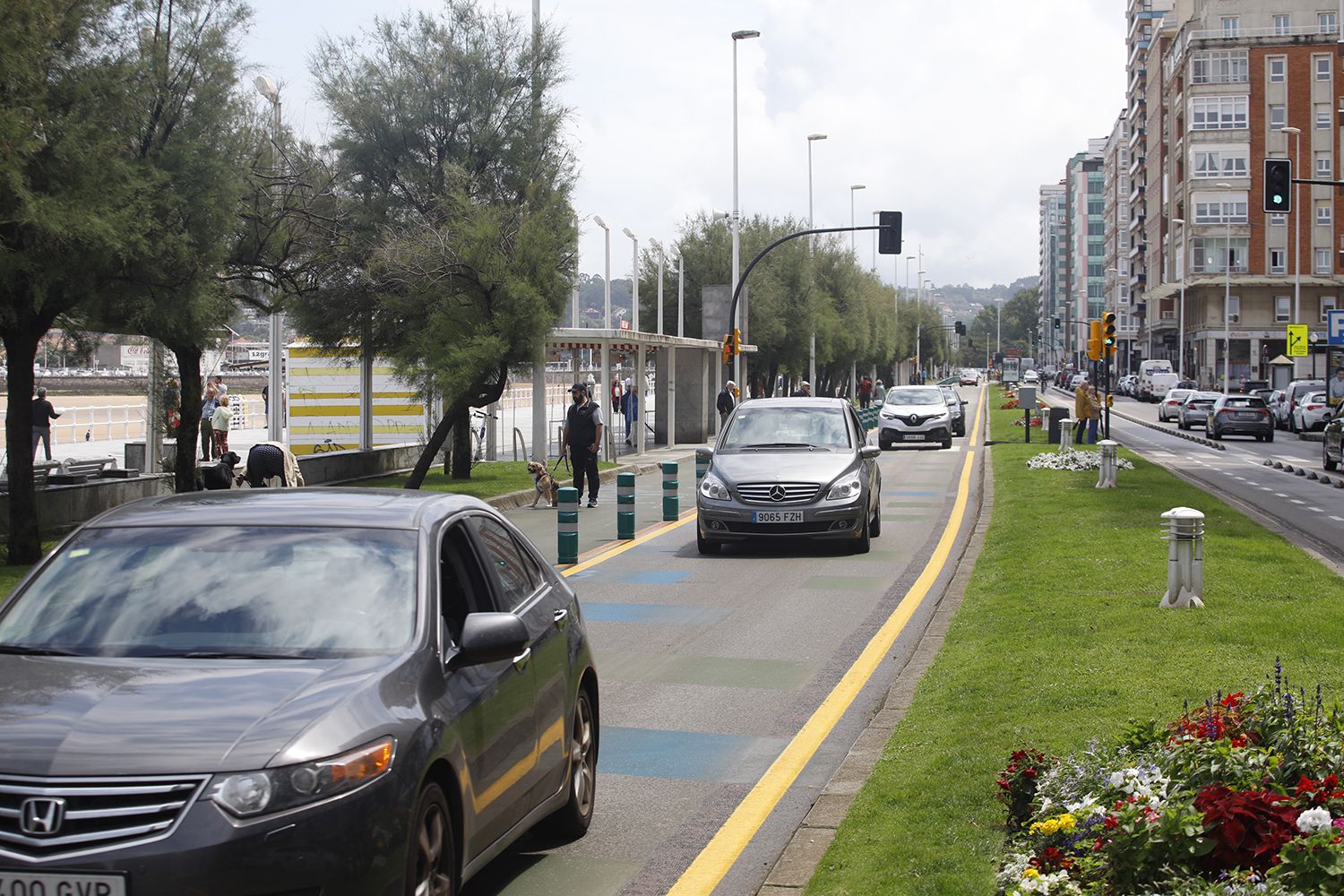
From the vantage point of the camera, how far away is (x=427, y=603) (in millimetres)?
4941

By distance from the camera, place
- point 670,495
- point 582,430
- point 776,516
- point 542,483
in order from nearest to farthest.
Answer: point 776,516 → point 670,495 → point 582,430 → point 542,483

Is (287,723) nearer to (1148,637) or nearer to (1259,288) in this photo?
(1148,637)

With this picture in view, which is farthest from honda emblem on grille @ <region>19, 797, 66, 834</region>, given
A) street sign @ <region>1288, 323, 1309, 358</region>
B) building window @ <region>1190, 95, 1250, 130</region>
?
building window @ <region>1190, 95, 1250, 130</region>

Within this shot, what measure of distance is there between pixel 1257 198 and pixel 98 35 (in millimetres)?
91349

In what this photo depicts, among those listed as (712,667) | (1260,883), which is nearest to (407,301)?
(712,667)

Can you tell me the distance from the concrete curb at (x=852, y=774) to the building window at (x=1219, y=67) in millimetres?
91500

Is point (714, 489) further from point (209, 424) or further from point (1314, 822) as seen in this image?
point (209, 424)

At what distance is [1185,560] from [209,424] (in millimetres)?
21440

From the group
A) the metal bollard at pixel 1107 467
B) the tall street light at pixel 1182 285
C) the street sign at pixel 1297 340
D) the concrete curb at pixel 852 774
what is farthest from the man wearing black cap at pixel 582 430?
the tall street light at pixel 1182 285

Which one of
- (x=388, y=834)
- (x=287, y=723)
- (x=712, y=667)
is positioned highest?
(x=287, y=723)

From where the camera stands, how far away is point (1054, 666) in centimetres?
893

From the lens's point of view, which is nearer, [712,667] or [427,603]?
[427,603]

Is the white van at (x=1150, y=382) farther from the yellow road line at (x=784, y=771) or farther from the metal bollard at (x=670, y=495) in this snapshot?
the yellow road line at (x=784, y=771)

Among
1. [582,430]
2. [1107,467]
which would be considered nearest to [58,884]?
[582,430]
